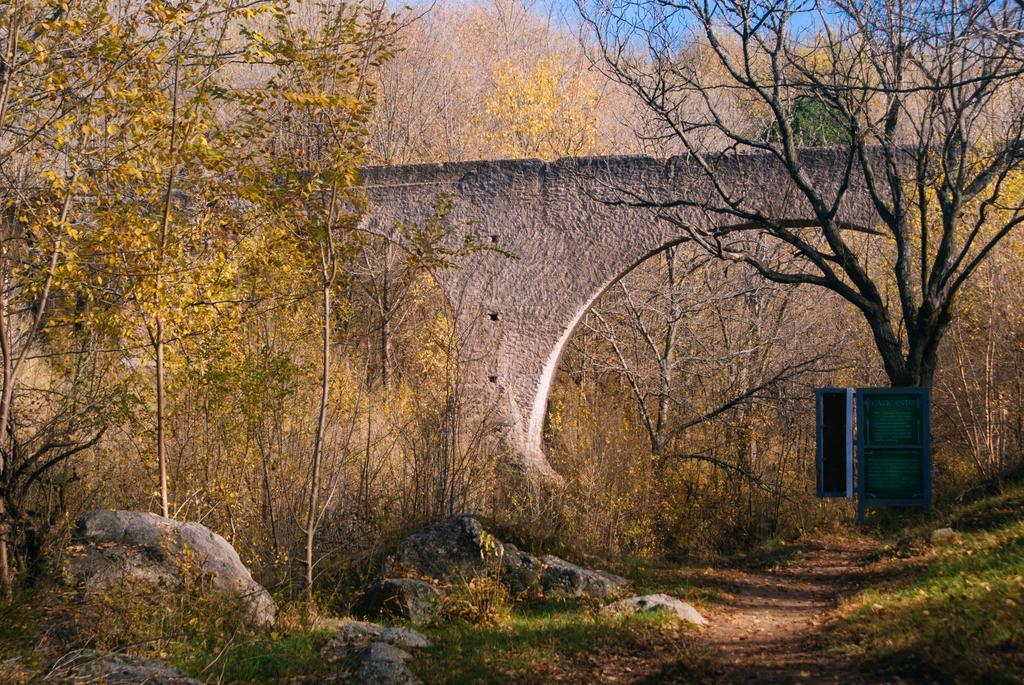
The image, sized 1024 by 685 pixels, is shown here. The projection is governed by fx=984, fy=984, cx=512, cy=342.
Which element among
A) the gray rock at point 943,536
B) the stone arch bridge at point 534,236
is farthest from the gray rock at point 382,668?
the stone arch bridge at point 534,236

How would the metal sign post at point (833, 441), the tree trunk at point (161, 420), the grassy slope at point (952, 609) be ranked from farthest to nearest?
1. the metal sign post at point (833, 441)
2. the tree trunk at point (161, 420)
3. the grassy slope at point (952, 609)

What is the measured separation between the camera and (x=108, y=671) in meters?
4.69

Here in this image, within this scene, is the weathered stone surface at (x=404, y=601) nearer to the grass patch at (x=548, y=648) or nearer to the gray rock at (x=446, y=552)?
the grass patch at (x=548, y=648)

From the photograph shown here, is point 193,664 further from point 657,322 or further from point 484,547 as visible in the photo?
point 657,322

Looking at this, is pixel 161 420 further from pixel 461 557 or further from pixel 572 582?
pixel 572 582

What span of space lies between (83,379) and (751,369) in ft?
35.2

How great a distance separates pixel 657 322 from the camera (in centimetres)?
1681

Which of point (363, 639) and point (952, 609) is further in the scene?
point (363, 639)

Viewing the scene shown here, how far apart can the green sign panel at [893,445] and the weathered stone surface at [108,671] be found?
18.7ft

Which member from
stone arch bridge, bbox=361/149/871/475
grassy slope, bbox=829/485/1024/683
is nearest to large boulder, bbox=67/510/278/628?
grassy slope, bbox=829/485/1024/683

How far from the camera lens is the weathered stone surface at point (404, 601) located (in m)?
7.36

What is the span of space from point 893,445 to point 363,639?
15.6 ft

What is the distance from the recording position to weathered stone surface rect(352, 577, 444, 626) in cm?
736

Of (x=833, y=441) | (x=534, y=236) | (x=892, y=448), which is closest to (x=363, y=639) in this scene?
(x=833, y=441)
